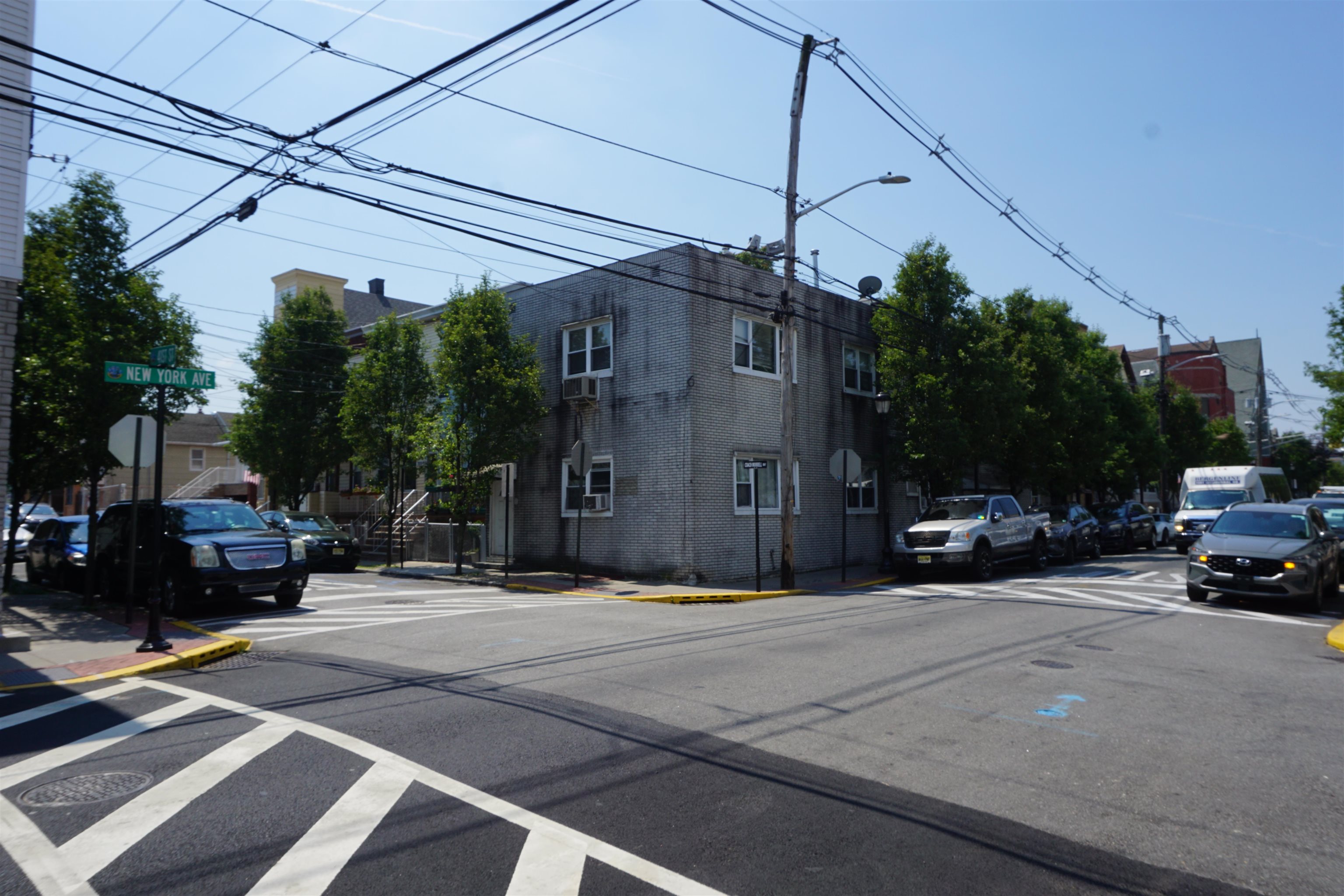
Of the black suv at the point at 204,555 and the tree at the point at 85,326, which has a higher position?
the tree at the point at 85,326

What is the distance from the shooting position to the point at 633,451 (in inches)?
794

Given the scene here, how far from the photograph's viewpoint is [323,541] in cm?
2225

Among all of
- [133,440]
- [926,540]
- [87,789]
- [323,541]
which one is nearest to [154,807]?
[87,789]

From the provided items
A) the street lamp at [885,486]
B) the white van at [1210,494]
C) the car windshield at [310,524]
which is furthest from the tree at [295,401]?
the white van at [1210,494]

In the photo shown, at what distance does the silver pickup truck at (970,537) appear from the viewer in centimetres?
1909

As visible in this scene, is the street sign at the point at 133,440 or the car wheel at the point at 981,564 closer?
the street sign at the point at 133,440

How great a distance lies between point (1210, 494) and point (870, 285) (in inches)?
461

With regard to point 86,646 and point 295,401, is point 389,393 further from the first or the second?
point 86,646

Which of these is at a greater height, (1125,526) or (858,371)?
(858,371)

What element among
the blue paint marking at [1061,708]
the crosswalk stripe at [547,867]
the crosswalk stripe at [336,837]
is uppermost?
the crosswalk stripe at [336,837]

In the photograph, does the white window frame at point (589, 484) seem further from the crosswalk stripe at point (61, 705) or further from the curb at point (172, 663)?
the crosswalk stripe at point (61, 705)

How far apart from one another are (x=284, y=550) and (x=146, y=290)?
5.36 metres

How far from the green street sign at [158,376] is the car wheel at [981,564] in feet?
51.1

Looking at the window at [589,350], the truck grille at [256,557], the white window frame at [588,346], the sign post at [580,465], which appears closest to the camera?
the truck grille at [256,557]
